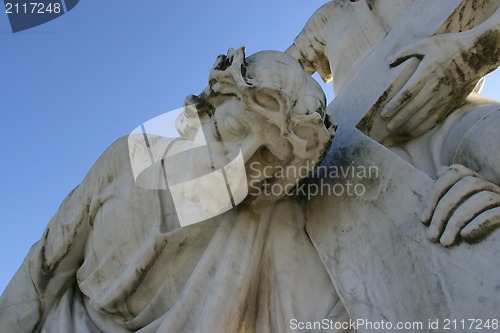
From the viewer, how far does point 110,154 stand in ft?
9.58

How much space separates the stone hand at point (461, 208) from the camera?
2039 mm

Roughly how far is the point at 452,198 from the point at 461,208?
1.9 inches

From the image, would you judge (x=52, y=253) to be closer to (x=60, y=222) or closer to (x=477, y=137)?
(x=60, y=222)

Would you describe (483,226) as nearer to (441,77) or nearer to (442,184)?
(442,184)

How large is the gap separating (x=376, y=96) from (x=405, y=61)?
21 cm

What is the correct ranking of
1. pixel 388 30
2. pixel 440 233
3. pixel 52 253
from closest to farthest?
1. pixel 440 233
2. pixel 52 253
3. pixel 388 30

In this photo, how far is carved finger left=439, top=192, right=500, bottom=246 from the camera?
2061mm

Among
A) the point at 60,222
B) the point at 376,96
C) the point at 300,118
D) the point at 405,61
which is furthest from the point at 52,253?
the point at 405,61

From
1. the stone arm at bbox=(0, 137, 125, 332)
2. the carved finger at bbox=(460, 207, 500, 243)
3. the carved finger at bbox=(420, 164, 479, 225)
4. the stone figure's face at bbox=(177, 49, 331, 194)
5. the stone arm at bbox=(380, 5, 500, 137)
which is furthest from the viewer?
the stone arm at bbox=(0, 137, 125, 332)
